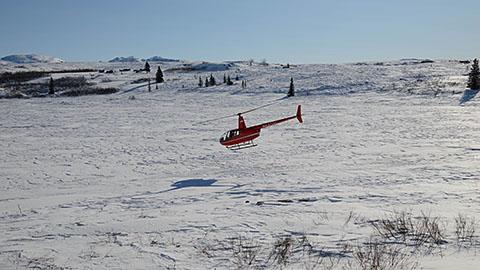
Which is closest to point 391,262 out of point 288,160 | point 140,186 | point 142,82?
point 140,186

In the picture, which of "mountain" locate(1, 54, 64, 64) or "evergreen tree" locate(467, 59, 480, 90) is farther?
"mountain" locate(1, 54, 64, 64)

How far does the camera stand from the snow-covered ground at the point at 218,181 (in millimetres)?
8477

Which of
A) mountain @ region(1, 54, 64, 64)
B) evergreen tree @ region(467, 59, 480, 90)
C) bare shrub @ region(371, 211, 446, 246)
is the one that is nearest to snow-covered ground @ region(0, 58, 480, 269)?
bare shrub @ region(371, 211, 446, 246)

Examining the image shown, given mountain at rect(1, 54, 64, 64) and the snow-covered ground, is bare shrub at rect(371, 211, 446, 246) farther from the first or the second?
mountain at rect(1, 54, 64, 64)

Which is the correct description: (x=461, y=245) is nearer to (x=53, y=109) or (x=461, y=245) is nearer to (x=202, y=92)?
(x=53, y=109)

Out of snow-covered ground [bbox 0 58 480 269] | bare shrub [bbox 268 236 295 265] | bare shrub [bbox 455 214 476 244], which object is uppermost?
bare shrub [bbox 455 214 476 244]

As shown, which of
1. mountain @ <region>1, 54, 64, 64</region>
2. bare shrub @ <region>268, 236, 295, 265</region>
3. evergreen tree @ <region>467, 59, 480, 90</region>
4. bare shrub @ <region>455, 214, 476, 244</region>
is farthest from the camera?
mountain @ <region>1, 54, 64, 64</region>

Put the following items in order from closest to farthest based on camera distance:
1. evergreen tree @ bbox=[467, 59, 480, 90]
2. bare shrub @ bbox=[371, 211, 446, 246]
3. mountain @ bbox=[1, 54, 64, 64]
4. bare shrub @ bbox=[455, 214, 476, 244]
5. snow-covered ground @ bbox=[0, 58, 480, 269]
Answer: bare shrub @ bbox=[455, 214, 476, 244], bare shrub @ bbox=[371, 211, 446, 246], snow-covered ground @ bbox=[0, 58, 480, 269], evergreen tree @ bbox=[467, 59, 480, 90], mountain @ bbox=[1, 54, 64, 64]

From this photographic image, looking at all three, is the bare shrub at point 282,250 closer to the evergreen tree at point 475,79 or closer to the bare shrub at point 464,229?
the bare shrub at point 464,229

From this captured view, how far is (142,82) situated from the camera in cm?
5356

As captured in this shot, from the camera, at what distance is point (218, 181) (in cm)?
1497

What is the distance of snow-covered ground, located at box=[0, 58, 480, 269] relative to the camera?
27.8 feet

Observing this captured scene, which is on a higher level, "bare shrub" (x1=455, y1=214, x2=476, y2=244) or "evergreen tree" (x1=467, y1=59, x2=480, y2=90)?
"evergreen tree" (x1=467, y1=59, x2=480, y2=90)

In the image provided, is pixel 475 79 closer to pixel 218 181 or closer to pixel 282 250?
pixel 218 181
